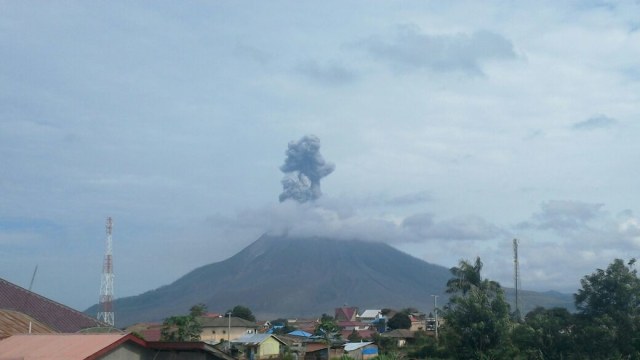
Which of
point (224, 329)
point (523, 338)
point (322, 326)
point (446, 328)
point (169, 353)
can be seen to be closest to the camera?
point (169, 353)

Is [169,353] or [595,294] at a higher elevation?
[595,294]

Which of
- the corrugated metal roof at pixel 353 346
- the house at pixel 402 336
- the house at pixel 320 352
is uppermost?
the house at pixel 402 336

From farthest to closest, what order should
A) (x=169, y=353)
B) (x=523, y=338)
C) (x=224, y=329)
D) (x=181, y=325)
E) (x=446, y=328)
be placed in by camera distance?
1. (x=224, y=329)
2. (x=181, y=325)
3. (x=446, y=328)
4. (x=523, y=338)
5. (x=169, y=353)

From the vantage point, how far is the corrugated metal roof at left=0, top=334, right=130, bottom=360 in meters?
23.8

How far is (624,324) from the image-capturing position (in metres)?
32.9

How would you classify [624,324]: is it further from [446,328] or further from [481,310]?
[446,328]

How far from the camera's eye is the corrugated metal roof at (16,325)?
33.4 metres

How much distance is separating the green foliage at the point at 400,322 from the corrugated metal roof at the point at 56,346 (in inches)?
2671

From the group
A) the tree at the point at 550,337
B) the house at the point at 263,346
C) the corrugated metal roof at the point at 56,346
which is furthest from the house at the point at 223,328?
the corrugated metal roof at the point at 56,346

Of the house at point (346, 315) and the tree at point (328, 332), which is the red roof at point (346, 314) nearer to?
the house at point (346, 315)

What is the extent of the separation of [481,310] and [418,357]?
863 centimetres

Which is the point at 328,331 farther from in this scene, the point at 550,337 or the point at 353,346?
the point at 550,337

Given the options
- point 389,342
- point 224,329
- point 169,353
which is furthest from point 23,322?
point 224,329

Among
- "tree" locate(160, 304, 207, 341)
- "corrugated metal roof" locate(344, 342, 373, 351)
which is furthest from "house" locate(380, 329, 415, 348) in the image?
"tree" locate(160, 304, 207, 341)
